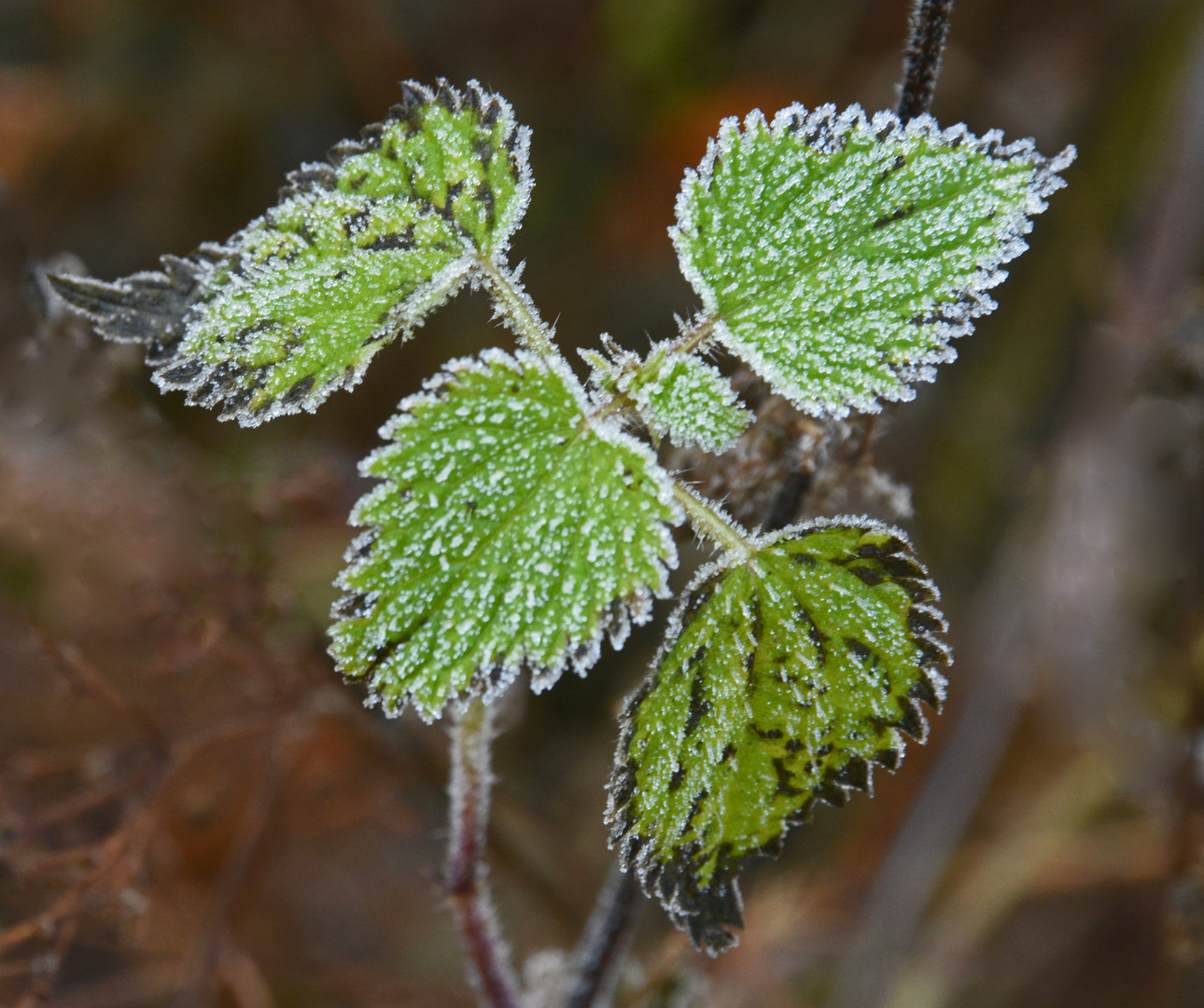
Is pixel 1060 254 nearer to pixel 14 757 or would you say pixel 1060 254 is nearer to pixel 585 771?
pixel 585 771

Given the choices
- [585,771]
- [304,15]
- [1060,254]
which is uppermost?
[304,15]

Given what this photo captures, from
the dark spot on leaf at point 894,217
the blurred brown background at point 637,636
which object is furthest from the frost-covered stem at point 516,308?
the blurred brown background at point 637,636

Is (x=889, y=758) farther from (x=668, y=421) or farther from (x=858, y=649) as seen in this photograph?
(x=668, y=421)

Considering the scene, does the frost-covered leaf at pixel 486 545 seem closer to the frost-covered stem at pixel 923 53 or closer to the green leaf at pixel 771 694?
the green leaf at pixel 771 694

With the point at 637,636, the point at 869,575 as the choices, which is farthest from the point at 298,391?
the point at 637,636

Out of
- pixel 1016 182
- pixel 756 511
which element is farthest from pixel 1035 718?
pixel 1016 182

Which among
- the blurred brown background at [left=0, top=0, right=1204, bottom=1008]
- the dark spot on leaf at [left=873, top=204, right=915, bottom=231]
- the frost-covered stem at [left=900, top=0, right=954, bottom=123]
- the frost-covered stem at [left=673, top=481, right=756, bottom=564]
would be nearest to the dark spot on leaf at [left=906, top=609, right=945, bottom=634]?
the frost-covered stem at [left=673, top=481, right=756, bottom=564]

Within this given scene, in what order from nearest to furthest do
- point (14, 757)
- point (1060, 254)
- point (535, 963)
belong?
point (535, 963), point (14, 757), point (1060, 254)
